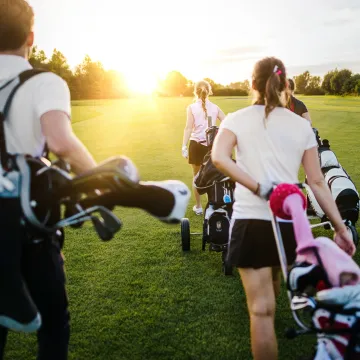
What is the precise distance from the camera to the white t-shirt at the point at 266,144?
2.59 meters

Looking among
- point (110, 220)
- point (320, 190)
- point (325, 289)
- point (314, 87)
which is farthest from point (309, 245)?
point (314, 87)

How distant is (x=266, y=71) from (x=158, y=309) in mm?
2479

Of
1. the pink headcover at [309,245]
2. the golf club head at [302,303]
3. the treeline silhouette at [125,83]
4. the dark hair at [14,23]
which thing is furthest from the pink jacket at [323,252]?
the treeline silhouette at [125,83]

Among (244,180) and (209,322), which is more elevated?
(244,180)

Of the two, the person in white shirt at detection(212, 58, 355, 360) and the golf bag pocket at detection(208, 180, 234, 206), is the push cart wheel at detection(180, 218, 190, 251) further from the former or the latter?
the person in white shirt at detection(212, 58, 355, 360)

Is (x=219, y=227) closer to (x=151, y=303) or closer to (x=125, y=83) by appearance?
(x=151, y=303)

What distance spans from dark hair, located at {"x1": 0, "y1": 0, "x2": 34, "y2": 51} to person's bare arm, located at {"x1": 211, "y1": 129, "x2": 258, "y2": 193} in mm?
1226

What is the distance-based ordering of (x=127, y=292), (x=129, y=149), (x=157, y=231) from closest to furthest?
(x=127, y=292), (x=157, y=231), (x=129, y=149)

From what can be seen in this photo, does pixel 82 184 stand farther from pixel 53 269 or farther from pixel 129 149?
pixel 129 149

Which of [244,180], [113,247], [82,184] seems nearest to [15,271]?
[82,184]

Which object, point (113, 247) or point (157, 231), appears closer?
point (113, 247)

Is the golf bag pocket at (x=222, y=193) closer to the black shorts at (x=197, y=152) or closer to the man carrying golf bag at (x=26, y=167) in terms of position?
the black shorts at (x=197, y=152)

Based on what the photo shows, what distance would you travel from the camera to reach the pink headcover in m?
1.90

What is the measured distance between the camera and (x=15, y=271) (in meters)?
1.86
